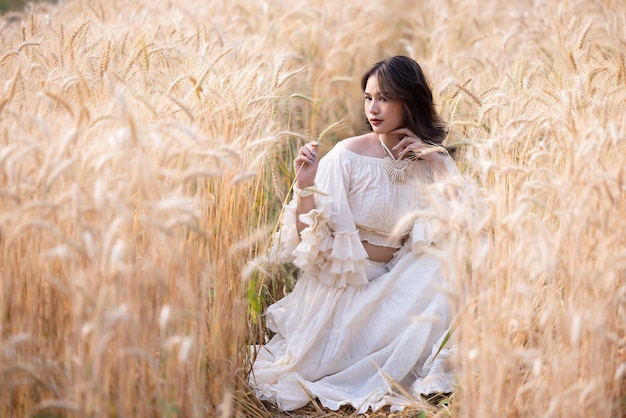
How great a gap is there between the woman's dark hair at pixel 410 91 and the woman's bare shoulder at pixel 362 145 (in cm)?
18

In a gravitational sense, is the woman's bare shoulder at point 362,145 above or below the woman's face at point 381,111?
below

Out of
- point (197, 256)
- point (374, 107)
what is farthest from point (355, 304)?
point (197, 256)

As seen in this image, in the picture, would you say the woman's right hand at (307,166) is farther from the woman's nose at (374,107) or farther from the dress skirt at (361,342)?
the dress skirt at (361,342)

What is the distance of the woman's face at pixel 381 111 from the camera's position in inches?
118

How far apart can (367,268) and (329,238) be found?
0.95 feet

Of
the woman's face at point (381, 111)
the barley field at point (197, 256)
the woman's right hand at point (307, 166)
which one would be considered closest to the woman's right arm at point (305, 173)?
the woman's right hand at point (307, 166)

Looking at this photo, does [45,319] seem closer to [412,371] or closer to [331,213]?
[331,213]

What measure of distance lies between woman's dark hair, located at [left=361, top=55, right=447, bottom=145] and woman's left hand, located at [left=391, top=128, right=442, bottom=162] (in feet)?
0.21

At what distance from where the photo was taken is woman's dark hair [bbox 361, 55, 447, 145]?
297 cm

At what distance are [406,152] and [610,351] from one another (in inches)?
47.4

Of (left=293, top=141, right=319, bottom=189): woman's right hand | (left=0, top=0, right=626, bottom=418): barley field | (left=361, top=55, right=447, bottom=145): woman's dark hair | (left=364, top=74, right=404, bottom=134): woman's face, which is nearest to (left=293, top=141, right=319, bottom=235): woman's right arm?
(left=293, top=141, right=319, bottom=189): woman's right hand

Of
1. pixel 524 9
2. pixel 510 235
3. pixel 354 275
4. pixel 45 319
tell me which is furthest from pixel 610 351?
pixel 524 9

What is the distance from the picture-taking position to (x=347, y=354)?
2.94 meters

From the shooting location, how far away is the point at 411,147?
289 cm
